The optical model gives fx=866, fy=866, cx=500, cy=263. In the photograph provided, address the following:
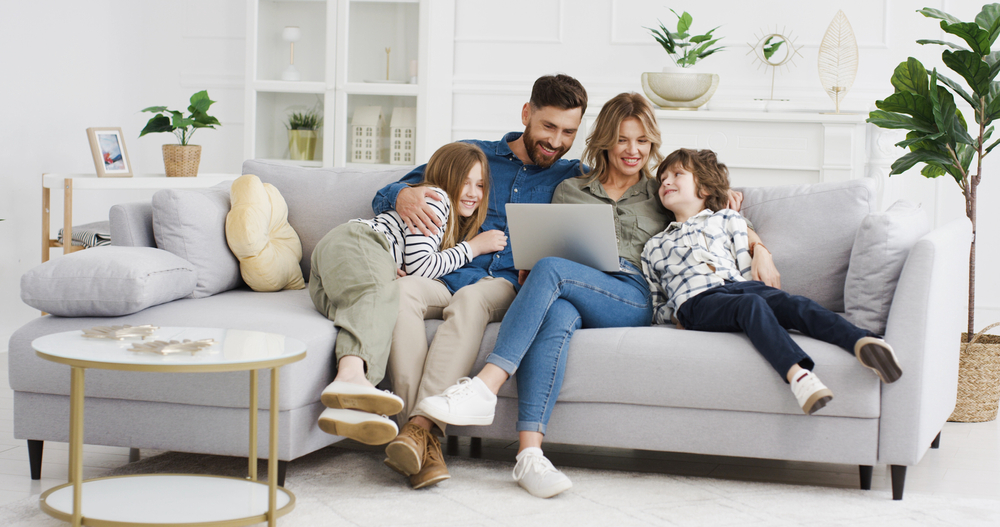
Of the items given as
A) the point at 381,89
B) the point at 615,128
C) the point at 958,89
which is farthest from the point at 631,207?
the point at 381,89

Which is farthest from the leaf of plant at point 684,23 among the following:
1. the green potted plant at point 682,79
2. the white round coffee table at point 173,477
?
the white round coffee table at point 173,477

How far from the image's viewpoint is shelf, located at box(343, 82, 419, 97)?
4062 mm

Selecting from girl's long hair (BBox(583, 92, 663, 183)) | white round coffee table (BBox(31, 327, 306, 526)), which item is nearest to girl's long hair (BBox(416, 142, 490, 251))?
girl's long hair (BBox(583, 92, 663, 183))

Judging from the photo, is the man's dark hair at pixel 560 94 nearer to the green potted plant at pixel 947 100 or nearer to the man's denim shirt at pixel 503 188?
the man's denim shirt at pixel 503 188

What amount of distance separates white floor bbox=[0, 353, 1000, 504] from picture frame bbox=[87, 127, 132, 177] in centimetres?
144

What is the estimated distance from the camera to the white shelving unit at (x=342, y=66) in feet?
13.3

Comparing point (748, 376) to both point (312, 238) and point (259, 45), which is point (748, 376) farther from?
point (259, 45)

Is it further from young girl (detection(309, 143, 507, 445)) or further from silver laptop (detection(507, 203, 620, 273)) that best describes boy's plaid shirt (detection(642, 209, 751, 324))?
young girl (detection(309, 143, 507, 445))

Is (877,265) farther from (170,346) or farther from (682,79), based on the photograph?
(682,79)

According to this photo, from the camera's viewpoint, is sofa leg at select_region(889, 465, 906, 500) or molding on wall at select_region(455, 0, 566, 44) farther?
molding on wall at select_region(455, 0, 566, 44)

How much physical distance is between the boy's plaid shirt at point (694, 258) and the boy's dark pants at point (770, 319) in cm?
5

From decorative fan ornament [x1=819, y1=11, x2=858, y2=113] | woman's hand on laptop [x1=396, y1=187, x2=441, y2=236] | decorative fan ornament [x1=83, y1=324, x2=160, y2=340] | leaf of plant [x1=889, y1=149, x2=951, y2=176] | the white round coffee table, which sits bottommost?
the white round coffee table

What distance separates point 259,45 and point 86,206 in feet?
3.68

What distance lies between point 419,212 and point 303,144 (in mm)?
2108
